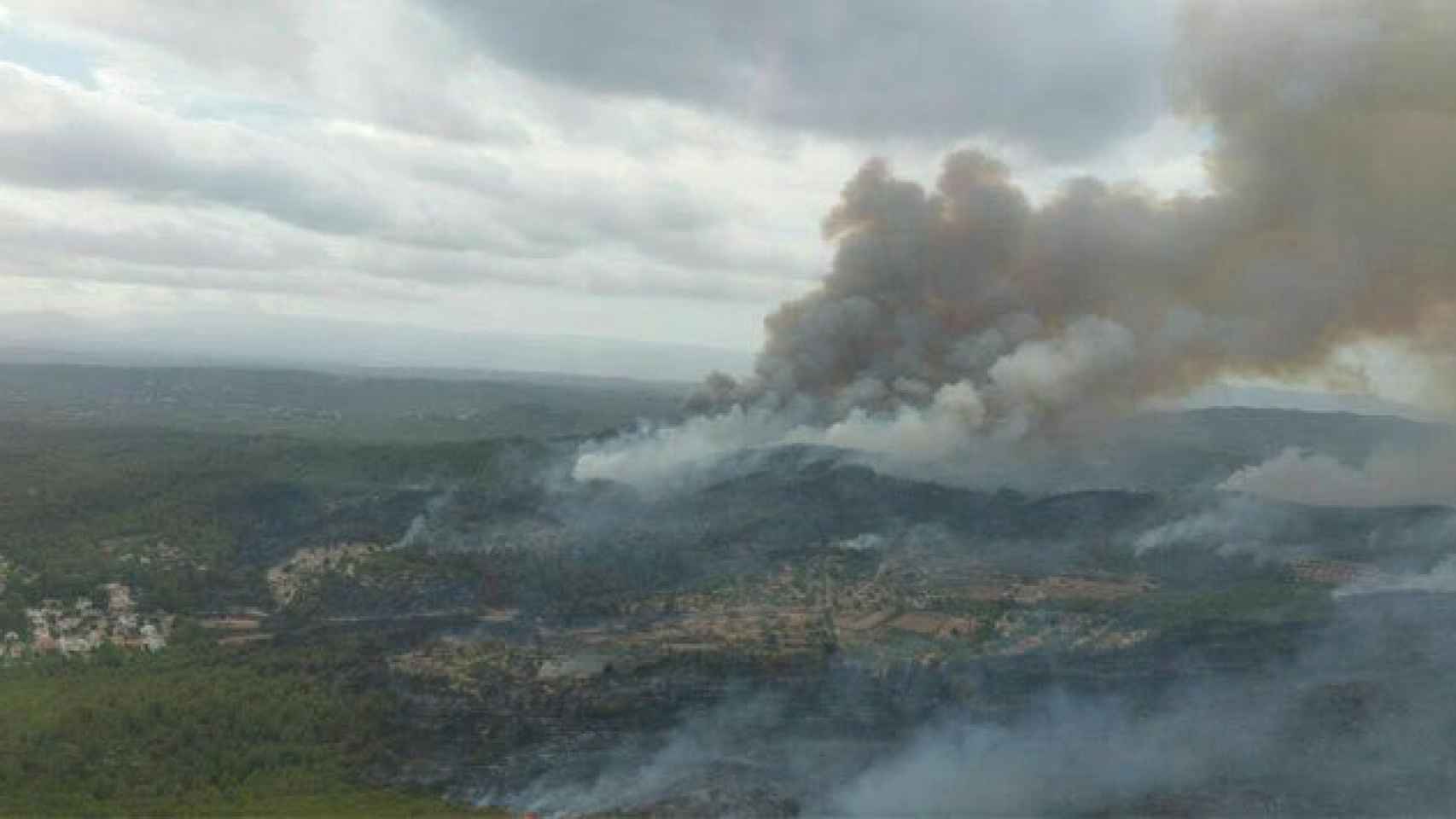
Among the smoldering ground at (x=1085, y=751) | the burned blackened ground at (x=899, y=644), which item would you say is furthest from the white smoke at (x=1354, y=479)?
the smoldering ground at (x=1085, y=751)

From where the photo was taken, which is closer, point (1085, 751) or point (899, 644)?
point (1085, 751)

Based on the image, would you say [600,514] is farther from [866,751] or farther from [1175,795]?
[1175,795]

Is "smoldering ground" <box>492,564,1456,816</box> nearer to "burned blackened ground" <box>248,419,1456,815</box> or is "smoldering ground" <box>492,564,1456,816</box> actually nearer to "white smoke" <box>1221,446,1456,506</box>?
"burned blackened ground" <box>248,419,1456,815</box>

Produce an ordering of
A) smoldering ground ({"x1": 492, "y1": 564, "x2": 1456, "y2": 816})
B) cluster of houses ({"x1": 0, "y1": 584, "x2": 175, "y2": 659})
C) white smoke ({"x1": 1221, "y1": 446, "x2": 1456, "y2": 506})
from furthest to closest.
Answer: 1. white smoke ({"x1": 1221, "y1": 446, "x2": 1456, "y2": 506})
2. cluster of houses ({"x1": 0, "y1": 584, "x2": 175, "y2": 659})
3. smoldering ground ({"x1": 492, "y1": 564, "x2": 1456, "y2": 816})

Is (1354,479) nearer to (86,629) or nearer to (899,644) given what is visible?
(899,644)

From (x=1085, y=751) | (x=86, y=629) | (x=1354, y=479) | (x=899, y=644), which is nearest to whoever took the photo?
(x=1085, y=751)

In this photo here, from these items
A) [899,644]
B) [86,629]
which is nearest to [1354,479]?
[899,644]

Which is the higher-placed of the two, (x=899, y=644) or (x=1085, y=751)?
(x=899, y=644)

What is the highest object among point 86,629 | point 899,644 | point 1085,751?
point 899,644

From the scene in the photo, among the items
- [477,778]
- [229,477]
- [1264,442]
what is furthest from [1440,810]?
[1264,442]

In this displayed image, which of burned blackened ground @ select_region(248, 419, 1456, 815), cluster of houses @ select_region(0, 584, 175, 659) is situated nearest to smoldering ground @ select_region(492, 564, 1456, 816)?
burned blackened ground @ select_region(248, 419, 1456, 815)
